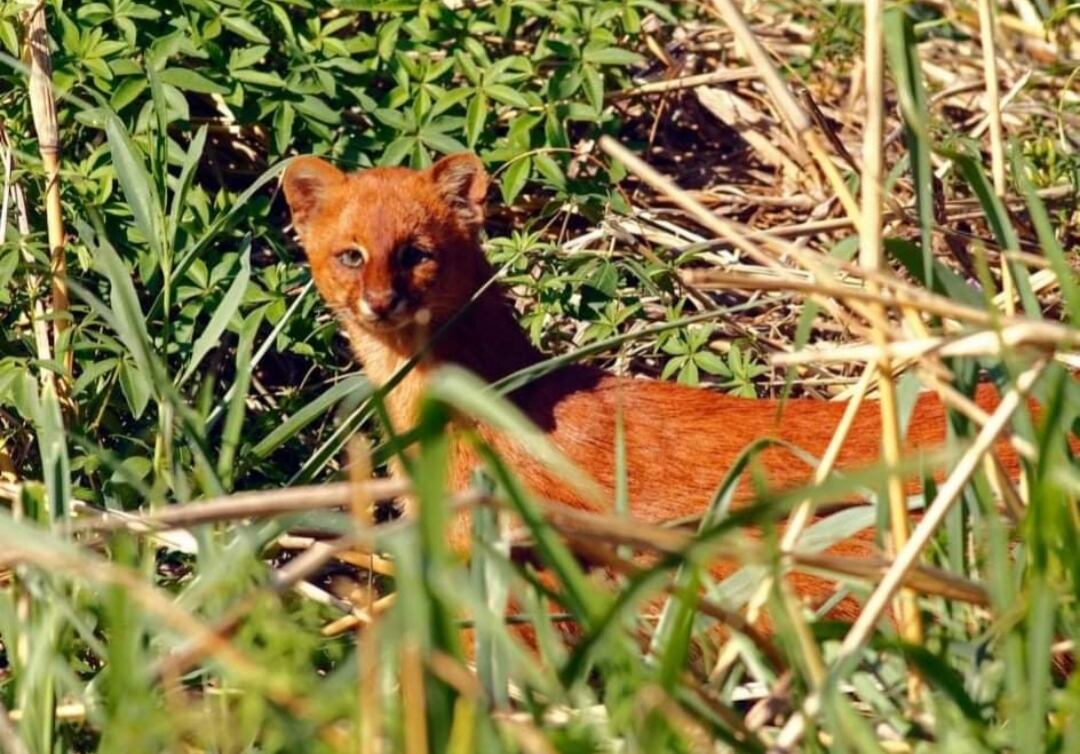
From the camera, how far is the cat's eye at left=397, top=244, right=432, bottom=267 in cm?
522

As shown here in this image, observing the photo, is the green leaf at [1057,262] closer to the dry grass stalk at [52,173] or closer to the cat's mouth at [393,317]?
the cat's mouth at [393,317]

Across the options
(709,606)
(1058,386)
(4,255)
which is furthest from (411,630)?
(4,255)

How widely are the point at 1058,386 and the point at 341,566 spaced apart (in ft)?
9.40

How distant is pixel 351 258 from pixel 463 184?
376mm

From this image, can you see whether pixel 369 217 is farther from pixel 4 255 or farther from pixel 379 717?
pixel 379 717

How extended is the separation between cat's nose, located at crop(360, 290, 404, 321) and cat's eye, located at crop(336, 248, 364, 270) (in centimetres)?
19

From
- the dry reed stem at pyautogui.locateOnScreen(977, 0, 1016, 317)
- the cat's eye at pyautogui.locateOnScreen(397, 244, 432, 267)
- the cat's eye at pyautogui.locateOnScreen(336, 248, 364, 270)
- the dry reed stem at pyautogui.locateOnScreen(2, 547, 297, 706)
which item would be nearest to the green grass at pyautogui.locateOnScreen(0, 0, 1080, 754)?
the dry reed stem at pyautogui.locateOnScreen(2, 547, 297, 706)

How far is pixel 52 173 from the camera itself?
4.95 meters

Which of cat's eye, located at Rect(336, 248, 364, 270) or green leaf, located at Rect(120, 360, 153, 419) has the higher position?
cat's eye, located at Rect(336, 248, 364, 270)

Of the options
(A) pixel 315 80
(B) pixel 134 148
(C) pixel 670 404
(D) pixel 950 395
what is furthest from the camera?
(A) pixel 315 80

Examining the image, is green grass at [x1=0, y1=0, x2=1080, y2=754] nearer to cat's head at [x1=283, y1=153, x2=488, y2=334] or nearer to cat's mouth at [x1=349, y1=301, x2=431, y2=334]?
cat's head at [x1=283, y1=153, x2=488, y2=334]

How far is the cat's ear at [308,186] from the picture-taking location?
5.32 meters

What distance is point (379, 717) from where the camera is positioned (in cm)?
254

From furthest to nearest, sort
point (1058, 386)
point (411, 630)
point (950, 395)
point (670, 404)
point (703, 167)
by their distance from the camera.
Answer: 1. point (703, 167)
2. point (670, 404)
3. point (950, 395)
4. point (1058, 386)
5. point (411, 630)
